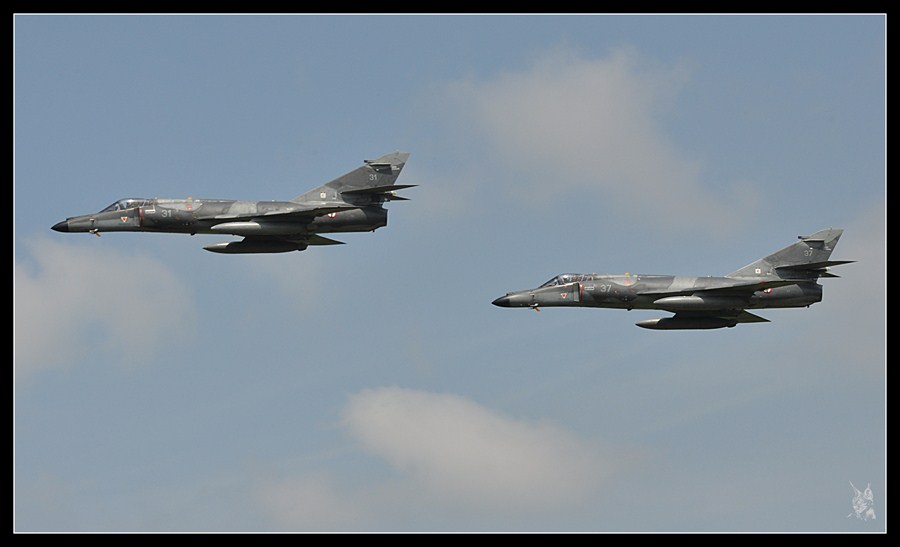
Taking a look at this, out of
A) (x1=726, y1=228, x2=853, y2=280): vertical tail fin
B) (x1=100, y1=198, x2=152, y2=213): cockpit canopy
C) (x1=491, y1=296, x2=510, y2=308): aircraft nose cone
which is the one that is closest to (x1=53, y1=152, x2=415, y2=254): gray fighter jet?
(x1=100, y1=198, x2=152, y2=213): cockpit canopy

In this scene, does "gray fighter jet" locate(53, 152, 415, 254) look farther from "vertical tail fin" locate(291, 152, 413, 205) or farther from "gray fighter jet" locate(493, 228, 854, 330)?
"gray fighter jet" locate(493, 228, 854, 330)

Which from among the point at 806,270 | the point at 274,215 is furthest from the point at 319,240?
the point at 806,270

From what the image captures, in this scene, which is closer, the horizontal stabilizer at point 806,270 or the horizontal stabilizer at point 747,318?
the horizontal stabilizer at point 806,270

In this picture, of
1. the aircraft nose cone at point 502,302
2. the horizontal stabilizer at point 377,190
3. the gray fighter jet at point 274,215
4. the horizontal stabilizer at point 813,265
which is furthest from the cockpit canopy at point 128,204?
→ the horizontal stabilizer at point 813,265

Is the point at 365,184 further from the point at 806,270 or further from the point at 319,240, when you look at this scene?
the point at 806,270

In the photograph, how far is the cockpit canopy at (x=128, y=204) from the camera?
4700 inches

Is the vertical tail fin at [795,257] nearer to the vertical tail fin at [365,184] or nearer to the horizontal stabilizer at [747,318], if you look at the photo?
the horizontal stabilizer at [747,318]

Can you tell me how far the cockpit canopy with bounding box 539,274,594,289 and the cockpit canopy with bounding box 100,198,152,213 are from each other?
25.3m

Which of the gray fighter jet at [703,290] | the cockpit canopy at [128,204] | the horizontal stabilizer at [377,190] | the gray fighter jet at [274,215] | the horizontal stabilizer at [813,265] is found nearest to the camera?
the horizontal stabilizer at [813,265]

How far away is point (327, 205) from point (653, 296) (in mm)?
20679

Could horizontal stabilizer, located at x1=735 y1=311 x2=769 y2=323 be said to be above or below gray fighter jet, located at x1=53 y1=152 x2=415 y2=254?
below

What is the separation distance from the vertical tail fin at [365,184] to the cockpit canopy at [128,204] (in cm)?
929

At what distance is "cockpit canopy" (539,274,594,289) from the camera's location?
11643 cm

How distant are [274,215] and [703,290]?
26.4m
